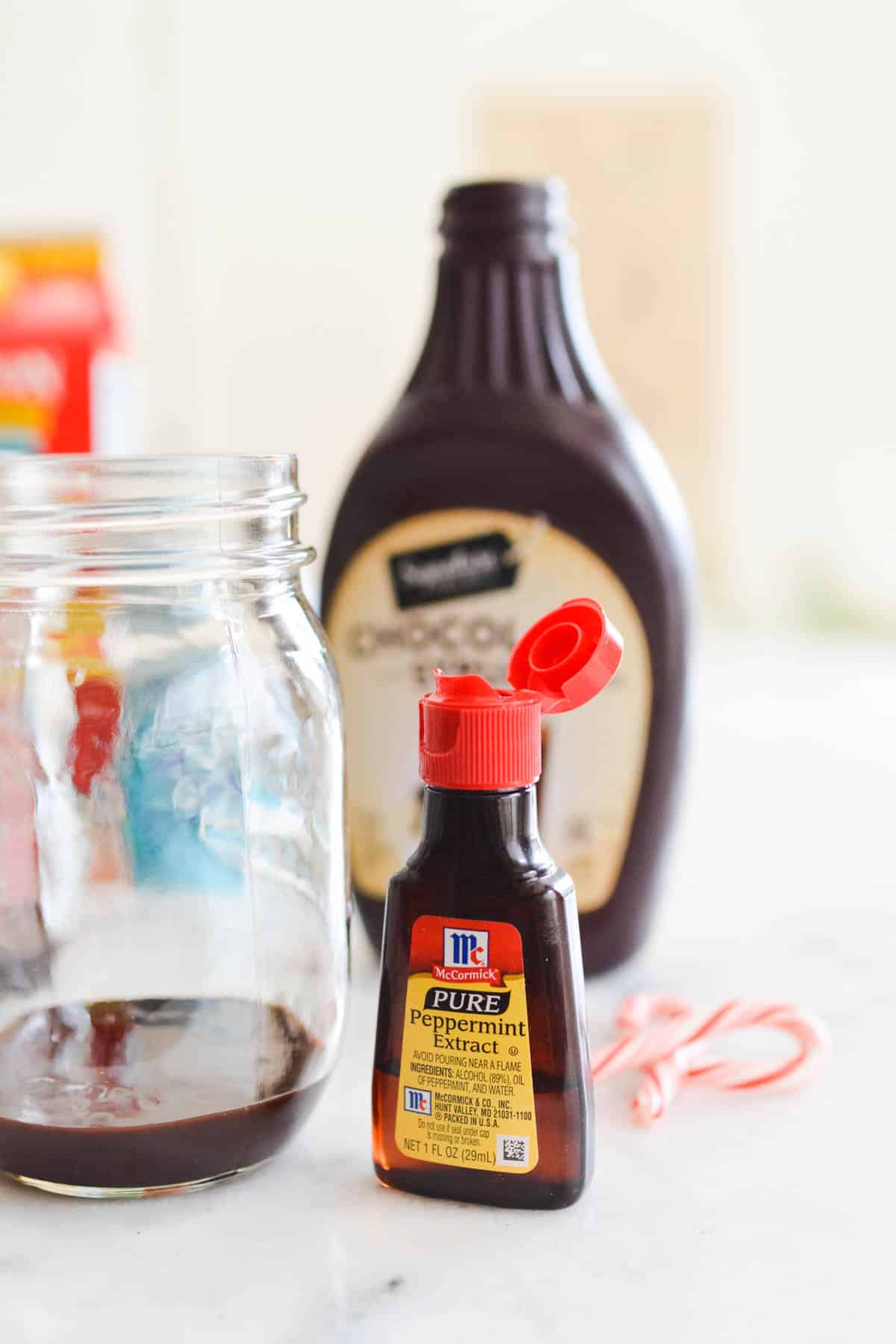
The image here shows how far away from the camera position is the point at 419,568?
0.67 m

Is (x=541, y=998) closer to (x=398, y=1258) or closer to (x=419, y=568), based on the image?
(x=398, y=1258)

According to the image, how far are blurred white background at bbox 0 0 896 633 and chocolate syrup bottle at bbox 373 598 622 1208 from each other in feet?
4.63

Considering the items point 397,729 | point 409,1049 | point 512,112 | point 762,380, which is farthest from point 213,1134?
point 512,112

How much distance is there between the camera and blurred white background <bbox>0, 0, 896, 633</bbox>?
5.89 ft

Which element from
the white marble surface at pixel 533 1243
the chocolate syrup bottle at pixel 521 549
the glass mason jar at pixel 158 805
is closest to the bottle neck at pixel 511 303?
the chocolate syrup bottle at pixel 521 549

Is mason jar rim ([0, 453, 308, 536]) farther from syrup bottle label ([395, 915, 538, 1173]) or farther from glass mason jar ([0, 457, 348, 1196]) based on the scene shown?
syrup bottle label ([395, 915, 538, 1173])

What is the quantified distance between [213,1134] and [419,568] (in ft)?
0.96

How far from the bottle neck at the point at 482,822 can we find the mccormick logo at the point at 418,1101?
0.08m

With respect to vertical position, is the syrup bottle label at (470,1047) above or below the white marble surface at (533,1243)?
above

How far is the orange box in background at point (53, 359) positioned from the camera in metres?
1.52

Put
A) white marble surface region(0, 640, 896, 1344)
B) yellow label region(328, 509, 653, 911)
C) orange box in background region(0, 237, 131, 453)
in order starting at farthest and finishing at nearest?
1. orange box in background region(0, 237, 131, 453)
2. yellow label region(328, 509, 653, 911)
3. white marble surface region(0, 640, 896, 1344)

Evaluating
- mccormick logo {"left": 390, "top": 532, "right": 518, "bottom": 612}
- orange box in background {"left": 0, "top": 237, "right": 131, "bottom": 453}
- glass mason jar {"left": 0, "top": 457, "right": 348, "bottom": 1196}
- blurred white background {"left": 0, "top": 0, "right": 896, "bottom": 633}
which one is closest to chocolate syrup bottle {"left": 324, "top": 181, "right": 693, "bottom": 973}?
mccormick logo {"left": 390, "top": 532, "right": 518, "bottom": 612}

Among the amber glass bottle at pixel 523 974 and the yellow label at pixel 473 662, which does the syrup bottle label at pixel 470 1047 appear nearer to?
the amber glass bottle at pixel 523 974

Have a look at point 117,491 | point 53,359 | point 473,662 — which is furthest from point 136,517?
point 53,359
